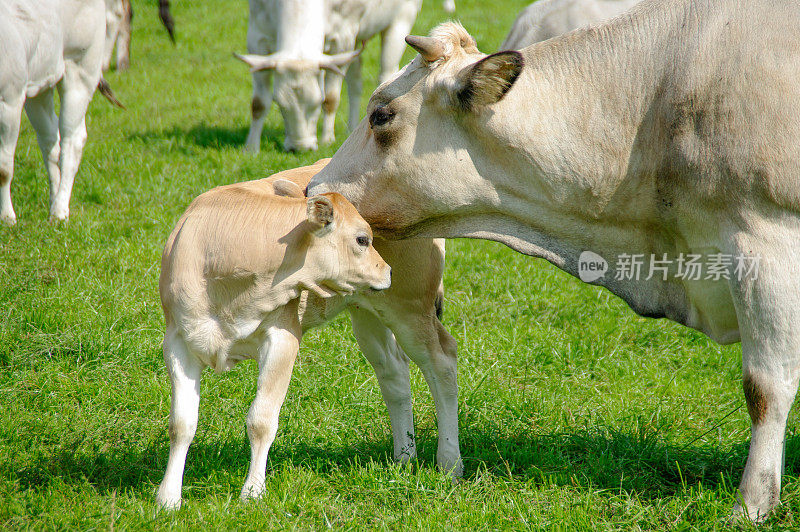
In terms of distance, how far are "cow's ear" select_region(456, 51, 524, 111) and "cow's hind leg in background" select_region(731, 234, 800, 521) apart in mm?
1199

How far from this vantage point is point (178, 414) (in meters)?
3.88

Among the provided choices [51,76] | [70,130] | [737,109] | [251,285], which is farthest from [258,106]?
[737,109]

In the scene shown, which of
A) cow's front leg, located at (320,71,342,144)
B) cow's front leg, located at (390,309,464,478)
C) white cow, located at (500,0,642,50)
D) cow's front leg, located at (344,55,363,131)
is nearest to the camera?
cow's front leg, located at (390,309,464,478)

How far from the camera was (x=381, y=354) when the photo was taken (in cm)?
468

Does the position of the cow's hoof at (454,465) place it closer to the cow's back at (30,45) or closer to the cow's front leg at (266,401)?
the cow's front leg at (266,401)

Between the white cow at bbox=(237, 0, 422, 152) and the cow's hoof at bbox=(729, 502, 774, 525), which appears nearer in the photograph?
the cow's hoof at bbox=(729, 502, 774, 525)

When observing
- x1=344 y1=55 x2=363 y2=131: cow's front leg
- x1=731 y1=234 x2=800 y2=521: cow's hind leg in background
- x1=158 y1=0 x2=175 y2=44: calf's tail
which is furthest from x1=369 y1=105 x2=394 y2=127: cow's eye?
x1=158 y1=0 x2=175 y2=44: calf's tail

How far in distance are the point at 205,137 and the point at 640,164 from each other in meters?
8.05

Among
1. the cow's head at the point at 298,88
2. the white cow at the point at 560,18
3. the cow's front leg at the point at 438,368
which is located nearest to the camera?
the cow's front leg at the point at 438,368

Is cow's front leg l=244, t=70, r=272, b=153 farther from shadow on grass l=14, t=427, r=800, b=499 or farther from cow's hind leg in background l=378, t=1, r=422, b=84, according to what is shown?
shadow on grass l=14, t=427, r=800, b=499

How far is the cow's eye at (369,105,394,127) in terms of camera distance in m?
4.00

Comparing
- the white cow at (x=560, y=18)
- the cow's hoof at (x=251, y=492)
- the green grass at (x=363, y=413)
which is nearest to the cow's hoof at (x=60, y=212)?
the green grass at (x=363, y=413)

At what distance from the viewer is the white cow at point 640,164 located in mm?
3471

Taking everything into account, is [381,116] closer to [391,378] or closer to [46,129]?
[391,378]
